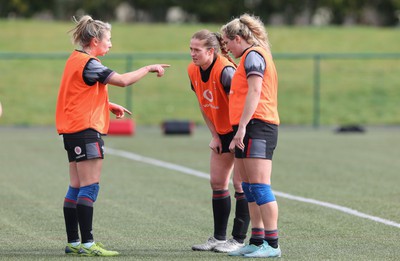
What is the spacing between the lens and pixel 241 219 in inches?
362

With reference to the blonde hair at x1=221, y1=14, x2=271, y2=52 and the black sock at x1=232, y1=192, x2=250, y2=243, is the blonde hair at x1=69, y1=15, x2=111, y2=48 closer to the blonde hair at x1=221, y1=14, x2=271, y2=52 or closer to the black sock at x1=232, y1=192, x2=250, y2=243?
the blonde hair at x1=221, y1=14, x2=271, y2=52

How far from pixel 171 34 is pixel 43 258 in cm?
3512

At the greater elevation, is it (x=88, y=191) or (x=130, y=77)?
(x=130, y=77)

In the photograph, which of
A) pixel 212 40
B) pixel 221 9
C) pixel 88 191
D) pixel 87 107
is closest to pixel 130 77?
pixel 87 107

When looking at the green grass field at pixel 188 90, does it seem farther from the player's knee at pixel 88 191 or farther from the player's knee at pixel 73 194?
the player's knee at pixel 88 191

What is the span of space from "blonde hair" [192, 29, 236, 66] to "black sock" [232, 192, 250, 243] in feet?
3.98

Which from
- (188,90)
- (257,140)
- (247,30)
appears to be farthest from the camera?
(188,90)

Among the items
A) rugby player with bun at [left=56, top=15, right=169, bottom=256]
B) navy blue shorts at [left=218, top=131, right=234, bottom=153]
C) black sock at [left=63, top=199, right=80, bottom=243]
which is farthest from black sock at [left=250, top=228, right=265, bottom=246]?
black sock at [left=63, top=199, right=80, bottom=243]

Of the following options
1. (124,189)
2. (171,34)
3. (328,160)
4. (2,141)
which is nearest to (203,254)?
(124,189)

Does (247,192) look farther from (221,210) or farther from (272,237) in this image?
(221,210)

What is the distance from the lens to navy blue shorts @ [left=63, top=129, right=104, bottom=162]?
28.5 ft

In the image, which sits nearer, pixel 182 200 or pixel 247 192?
pixel 247 192

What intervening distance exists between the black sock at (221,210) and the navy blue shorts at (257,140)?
85 centimetres

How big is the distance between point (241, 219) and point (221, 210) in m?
0.21
